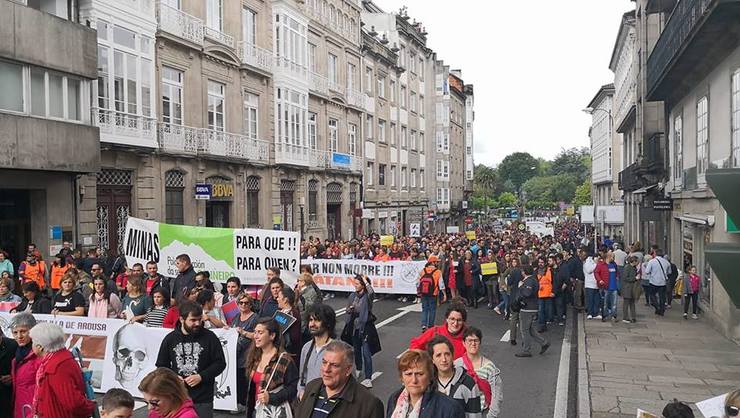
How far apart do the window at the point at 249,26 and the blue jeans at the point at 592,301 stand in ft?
64.9

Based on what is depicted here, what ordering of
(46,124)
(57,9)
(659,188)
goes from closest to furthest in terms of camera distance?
(46,124)
(57,9)
(659,188)

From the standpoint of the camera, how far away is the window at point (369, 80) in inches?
1842

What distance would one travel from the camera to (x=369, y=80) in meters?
47.3

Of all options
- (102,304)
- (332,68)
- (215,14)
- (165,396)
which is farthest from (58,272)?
(332,68)

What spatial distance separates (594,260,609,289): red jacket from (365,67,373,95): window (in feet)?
104

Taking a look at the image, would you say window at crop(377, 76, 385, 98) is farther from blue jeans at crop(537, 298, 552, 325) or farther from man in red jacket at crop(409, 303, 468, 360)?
man in red jacket at crop(409, 303, 468, 360)

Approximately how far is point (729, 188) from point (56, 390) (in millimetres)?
5318

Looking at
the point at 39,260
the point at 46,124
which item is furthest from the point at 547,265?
the point at 46,124

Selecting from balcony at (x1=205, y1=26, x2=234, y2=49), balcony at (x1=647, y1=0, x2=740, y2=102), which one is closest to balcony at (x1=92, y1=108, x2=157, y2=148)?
balcony at (x1=205, y1=26, x2=234, y2=49)

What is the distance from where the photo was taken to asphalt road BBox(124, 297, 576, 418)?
9641 millimetres

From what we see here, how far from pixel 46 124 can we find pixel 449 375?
16741 millimetres

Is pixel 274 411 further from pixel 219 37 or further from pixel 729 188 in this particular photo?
pixel 219 37

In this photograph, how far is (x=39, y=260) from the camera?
53.5ft

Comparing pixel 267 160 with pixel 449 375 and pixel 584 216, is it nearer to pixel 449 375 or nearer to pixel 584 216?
pixel 584 216
